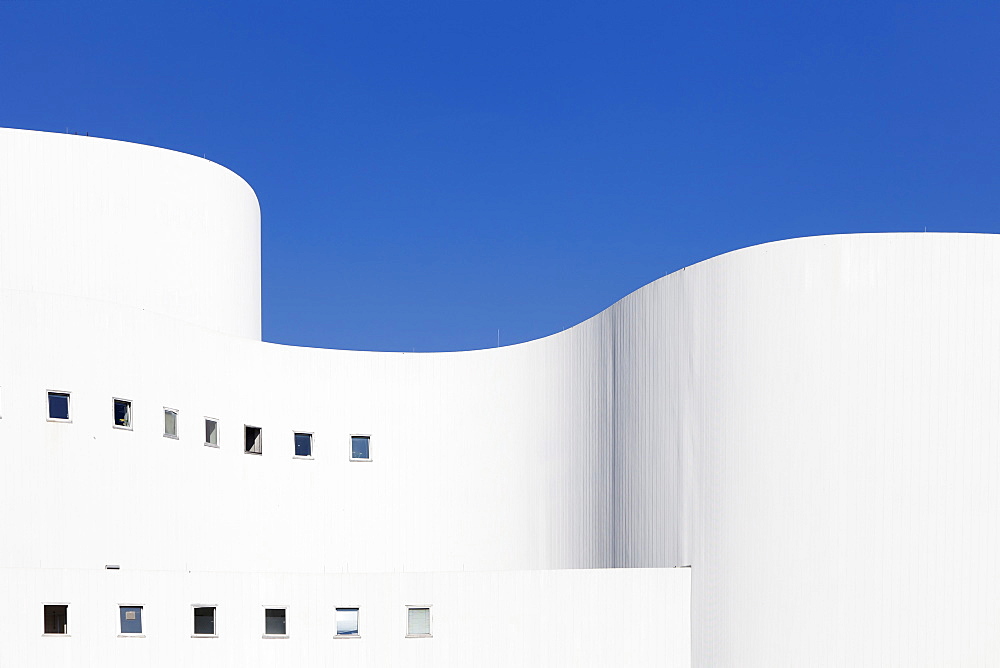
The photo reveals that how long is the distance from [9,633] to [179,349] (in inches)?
266

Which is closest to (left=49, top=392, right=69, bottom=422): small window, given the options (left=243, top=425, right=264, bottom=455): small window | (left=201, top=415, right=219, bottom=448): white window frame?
(left=201, top=415, right=219, bottom=448): white window frame

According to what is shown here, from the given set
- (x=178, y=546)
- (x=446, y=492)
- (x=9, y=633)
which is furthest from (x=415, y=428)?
(x=9, y=633)

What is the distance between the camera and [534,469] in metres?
25.6

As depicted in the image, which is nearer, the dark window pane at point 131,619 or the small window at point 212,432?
the dark window pane at point 131,619

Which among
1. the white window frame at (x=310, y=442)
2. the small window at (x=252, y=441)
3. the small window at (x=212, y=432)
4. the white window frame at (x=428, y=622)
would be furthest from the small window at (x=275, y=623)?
the white window frame at (x=310, y=442)

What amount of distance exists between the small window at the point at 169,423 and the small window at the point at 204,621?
4.44 metres

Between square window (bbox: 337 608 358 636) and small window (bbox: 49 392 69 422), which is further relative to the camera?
small window (bbox: 49 392 69 422)

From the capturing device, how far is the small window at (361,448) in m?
25.1

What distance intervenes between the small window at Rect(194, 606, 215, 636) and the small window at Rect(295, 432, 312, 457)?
6099 millimetres

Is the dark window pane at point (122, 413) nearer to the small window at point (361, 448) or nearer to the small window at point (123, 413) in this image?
the small window at point (123, 413)

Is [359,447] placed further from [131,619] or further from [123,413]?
[131,619]

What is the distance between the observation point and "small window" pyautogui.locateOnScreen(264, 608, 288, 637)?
19.2 m

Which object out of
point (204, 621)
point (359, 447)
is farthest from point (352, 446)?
point (204, 621)

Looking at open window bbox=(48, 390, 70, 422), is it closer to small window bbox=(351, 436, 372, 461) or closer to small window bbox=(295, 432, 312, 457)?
small window bbox=(295, 432, 312, 457)
